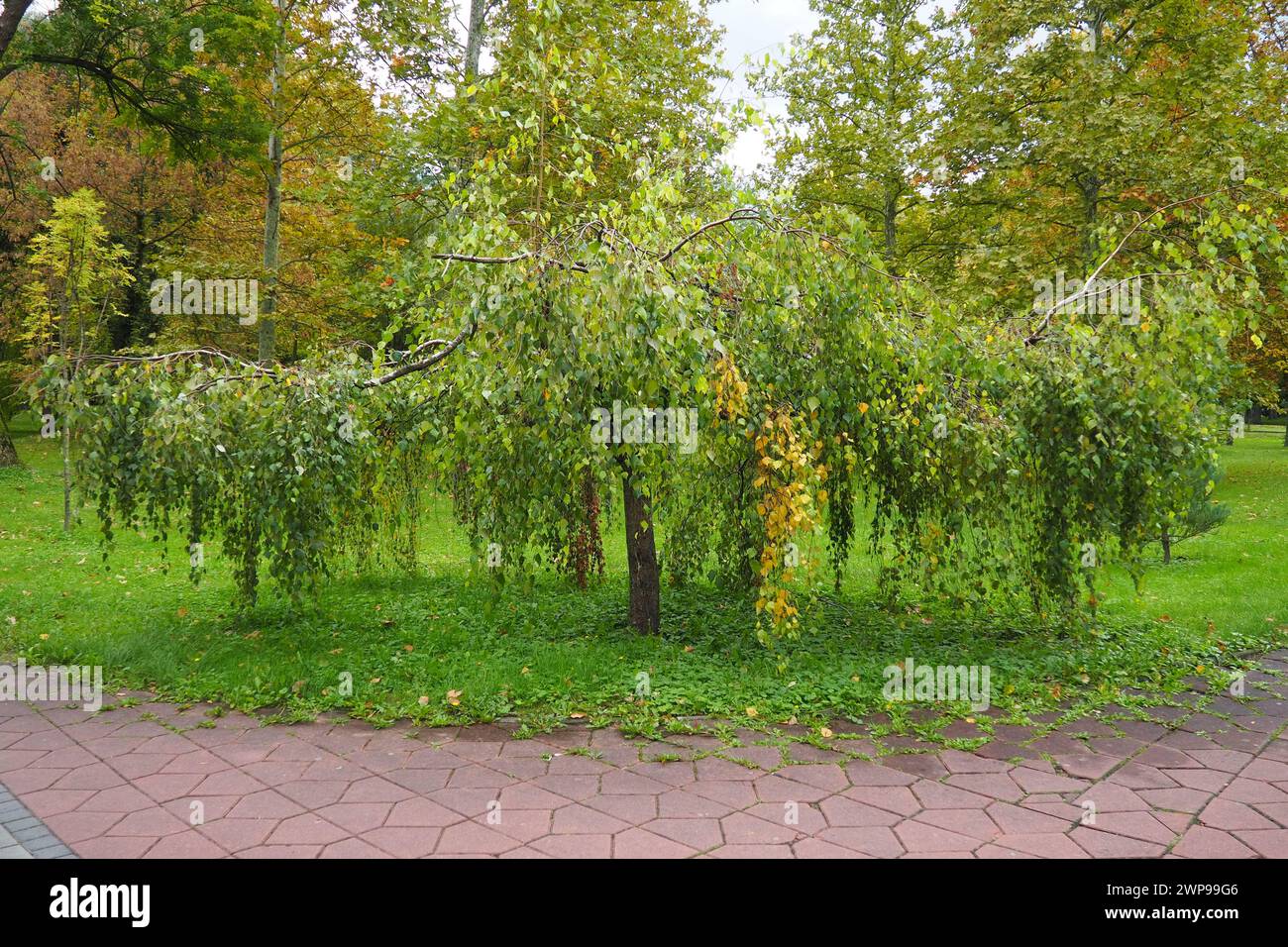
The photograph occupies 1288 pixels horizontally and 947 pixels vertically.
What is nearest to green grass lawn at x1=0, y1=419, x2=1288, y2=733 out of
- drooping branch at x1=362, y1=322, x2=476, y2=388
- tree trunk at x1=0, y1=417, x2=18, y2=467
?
drooping branch at x1=362, y1=322, x2=476, y2=388

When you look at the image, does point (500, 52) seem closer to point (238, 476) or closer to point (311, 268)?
point (311, 268)

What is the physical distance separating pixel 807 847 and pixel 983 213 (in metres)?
14.5

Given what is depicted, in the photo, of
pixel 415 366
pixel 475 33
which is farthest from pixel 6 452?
pixel 415 366

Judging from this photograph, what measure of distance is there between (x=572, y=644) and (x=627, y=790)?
9.13 feet

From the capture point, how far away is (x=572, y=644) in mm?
7082

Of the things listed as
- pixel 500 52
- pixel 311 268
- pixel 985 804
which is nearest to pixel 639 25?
pixel 500 52

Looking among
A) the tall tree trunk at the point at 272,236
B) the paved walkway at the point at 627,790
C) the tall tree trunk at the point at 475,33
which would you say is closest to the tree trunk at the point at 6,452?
the tall tree trunk at the point at 272,236

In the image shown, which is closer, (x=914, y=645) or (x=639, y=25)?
(x=914, y=645)

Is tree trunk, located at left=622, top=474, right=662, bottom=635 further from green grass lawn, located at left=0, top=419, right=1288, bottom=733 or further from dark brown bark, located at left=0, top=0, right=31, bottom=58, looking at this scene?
dark brown bark, located at left=0, top=0, right=31, bottom=58

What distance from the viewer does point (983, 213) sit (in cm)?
1552

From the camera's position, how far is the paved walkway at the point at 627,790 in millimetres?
3764
